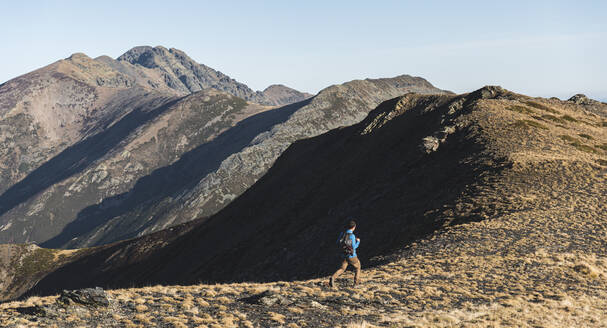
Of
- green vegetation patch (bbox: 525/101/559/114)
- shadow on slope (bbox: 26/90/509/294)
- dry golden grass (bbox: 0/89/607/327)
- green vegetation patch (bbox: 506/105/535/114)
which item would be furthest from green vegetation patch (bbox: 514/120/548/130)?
green vegetation patch (bbox: 525/101/559/114)

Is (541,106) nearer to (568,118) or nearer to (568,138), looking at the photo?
(568,118)

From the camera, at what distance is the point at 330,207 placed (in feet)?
207

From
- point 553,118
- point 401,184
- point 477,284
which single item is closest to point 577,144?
point 553,118

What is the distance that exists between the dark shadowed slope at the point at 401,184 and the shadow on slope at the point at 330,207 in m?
0.26

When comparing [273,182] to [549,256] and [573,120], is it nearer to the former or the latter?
[573,120]

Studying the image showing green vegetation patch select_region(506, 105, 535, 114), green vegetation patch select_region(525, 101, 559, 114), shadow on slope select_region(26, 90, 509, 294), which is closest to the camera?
shadow on slope select_region(26, 90, 509, 294)

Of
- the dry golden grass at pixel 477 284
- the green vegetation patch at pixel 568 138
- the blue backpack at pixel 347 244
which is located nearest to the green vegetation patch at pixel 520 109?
the green vegetation patch at pixel 568 138

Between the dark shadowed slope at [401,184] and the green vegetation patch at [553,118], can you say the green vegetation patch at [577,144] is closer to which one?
the dark shadowed slope at [401,184]

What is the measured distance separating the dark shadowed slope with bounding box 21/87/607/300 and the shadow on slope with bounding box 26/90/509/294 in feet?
0.87

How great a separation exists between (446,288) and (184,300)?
1332 centimetres

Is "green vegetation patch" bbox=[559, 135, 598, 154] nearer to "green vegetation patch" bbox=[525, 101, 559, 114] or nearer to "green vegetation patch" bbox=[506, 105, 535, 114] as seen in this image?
"green vegetation patch" bbox=[506, 105, 535, 114]

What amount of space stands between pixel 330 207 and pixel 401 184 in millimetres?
13127

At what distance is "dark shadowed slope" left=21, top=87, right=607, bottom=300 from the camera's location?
39656mm

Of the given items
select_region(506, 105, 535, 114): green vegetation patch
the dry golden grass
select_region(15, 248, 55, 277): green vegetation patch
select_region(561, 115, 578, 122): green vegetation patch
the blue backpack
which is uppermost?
select_region(506, 105, 535, 114): green vegetation patch
